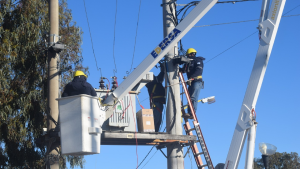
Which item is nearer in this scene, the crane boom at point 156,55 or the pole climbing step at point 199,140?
the crane boom at point 156,55

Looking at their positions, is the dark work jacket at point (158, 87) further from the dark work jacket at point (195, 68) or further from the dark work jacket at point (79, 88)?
the dark work jacket at point (79, 88)

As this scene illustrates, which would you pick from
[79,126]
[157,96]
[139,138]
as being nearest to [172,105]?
[157,96]

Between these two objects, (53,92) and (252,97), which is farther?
(53,92)

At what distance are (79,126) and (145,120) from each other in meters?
2.91

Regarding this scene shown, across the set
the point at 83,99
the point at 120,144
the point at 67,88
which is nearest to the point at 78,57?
the point at 120,144

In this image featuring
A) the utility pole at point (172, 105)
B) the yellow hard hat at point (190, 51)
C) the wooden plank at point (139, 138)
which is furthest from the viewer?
the yellow hard hat at point (190, 51)

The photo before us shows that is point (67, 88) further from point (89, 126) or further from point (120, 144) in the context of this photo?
point (120, 144)

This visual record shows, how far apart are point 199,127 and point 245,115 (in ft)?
10.4

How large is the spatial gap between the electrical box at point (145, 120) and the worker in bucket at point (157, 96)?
943mm

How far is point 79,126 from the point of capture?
9414 mm

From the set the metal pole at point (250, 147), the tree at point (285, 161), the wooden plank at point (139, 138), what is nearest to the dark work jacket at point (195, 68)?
the wooden plank at point (139, 138)

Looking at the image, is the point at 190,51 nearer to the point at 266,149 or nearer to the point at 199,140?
the point at 199,140

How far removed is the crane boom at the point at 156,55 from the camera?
34.2ft

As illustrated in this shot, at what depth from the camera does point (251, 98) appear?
9000 mm
